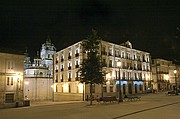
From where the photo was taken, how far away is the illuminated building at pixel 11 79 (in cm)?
2955

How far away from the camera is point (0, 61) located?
29719 millimetres

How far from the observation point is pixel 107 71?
4519cm

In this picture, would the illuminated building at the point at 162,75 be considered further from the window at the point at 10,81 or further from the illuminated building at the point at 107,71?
the window at the point at 10,81

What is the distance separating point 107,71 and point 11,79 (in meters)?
22.9

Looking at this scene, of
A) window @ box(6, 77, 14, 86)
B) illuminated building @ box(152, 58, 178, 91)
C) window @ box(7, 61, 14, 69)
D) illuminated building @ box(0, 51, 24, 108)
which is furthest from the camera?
illuminated building @ box(152, 58, 178, 91)

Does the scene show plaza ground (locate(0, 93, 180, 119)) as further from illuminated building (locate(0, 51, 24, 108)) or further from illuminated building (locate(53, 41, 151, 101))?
illuminated building (locate(53, 41, 151, 101))

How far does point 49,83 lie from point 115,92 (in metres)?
18.8

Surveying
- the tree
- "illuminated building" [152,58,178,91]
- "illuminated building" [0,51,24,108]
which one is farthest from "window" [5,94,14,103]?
"illuminated building" [152,58,178,91]

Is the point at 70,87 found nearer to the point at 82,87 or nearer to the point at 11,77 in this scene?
the point at 82,87

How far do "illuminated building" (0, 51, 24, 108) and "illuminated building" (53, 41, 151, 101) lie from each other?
13.8 m

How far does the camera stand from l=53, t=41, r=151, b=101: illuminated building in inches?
1681

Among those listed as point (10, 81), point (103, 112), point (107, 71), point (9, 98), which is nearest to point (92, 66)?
point (103, 112)

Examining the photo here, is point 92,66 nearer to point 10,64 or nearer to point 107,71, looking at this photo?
point 10,64

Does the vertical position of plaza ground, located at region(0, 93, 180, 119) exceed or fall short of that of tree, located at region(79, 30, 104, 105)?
it falls short
